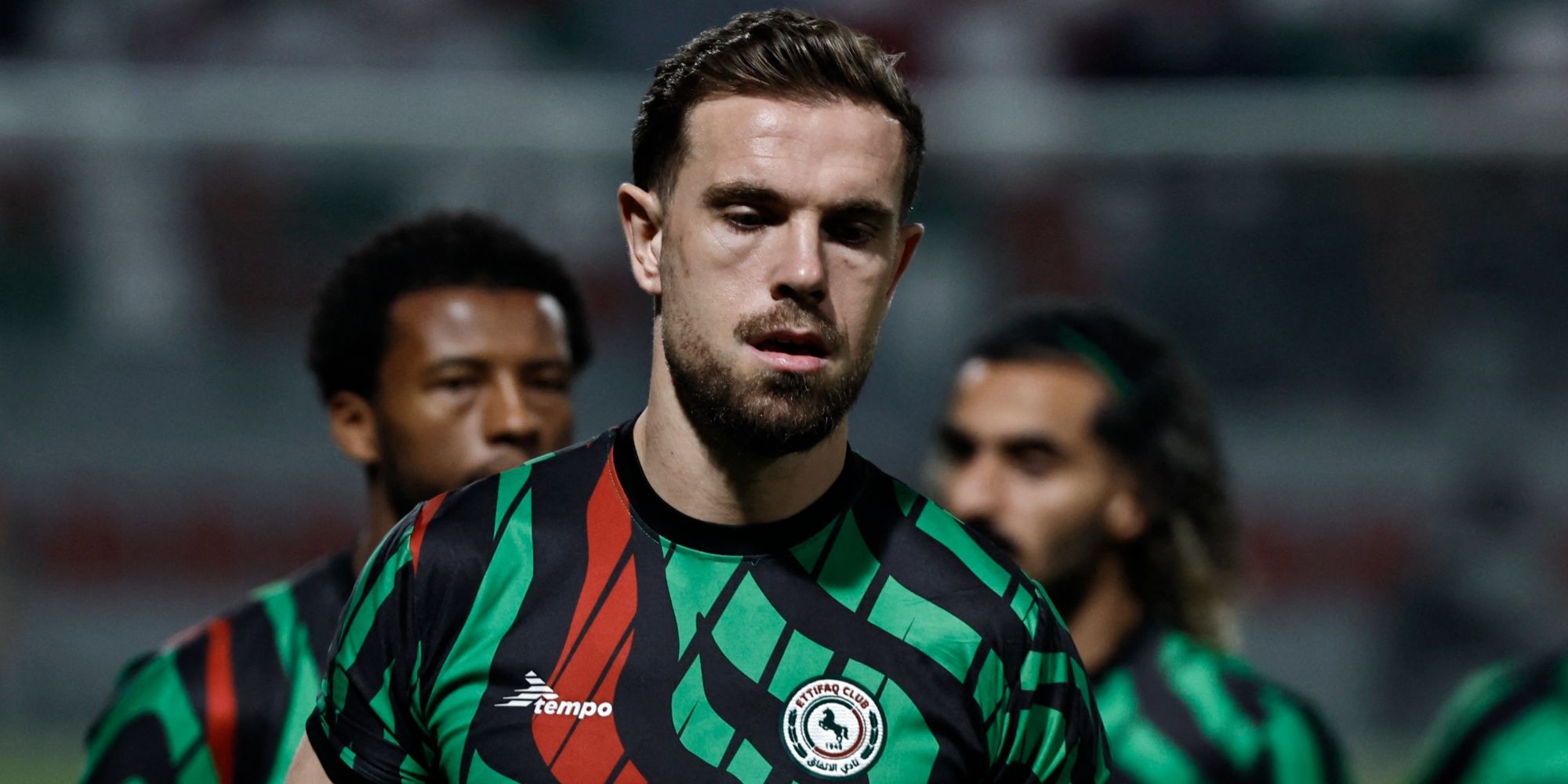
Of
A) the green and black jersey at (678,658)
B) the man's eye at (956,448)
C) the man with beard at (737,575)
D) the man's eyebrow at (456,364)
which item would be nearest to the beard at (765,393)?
the man with beard at (737,575)

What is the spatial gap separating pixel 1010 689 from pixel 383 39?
871cm

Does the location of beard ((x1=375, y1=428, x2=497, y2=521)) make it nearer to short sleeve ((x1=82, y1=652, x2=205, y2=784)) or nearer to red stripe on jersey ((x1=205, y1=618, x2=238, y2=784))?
red stripe on jersey ((x1=205, y1=618, x2=238, y2=784))

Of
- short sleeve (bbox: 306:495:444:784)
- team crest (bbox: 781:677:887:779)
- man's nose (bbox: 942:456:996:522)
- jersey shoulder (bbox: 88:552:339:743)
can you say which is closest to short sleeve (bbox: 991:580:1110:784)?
team crest (bbox: 781:677:887:779)

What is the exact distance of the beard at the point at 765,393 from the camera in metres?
2.01

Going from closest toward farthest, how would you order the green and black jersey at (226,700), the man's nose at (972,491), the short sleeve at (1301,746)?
the green and black jersey at (226,700) < the short sleeve at (1301,746) < the man's nose at (972,491)

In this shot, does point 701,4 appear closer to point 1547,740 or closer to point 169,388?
point 169,388

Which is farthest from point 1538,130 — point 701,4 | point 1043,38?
point 701,4

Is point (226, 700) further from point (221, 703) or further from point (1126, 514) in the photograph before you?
point (1126, 514)

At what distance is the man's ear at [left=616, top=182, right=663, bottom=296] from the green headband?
215cm

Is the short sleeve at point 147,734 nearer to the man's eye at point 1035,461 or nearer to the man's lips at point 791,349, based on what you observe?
the man's lips at point 791,349

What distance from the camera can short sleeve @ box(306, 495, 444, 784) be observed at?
197 centimetres

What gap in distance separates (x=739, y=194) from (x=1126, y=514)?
2.27 metres

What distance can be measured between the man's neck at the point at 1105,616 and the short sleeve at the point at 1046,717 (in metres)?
1.74

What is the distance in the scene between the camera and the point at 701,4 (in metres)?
9.87
